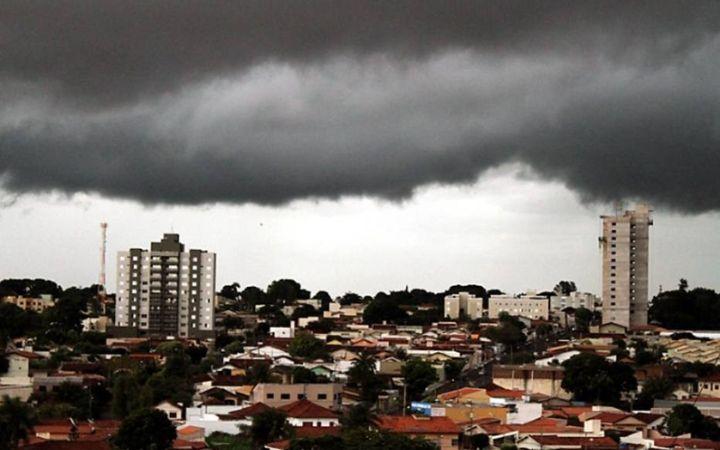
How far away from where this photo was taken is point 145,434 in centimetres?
4438

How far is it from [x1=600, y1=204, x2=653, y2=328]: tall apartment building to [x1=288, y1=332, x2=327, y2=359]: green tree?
36510 mm

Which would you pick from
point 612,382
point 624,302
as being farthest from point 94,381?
point 624,302

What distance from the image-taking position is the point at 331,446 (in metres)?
41.6

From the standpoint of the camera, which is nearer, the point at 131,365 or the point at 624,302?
A: the point at 131,365

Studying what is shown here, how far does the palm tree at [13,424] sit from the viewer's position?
131 ft

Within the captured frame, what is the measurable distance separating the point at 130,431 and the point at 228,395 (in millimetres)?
19220

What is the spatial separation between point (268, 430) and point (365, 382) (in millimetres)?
19627

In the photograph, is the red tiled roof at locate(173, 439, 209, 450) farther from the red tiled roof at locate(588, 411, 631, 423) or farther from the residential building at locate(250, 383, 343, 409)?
the red tiled roof at locate(588, 411, 631, 423)

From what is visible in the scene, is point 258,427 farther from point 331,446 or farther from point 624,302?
point 624,302

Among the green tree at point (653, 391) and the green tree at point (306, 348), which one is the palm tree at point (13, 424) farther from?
the green tree at point (306, 348)

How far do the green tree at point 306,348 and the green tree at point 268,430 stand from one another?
3810 centimetres

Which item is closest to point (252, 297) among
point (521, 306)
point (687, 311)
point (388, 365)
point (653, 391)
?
point (521, 306)

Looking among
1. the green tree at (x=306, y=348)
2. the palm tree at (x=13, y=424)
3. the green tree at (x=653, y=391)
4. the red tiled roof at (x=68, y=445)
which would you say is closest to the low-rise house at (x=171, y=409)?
the red tiled roof at (x=68, y=445)

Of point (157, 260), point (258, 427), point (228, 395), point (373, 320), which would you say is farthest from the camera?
point (373, 320)
